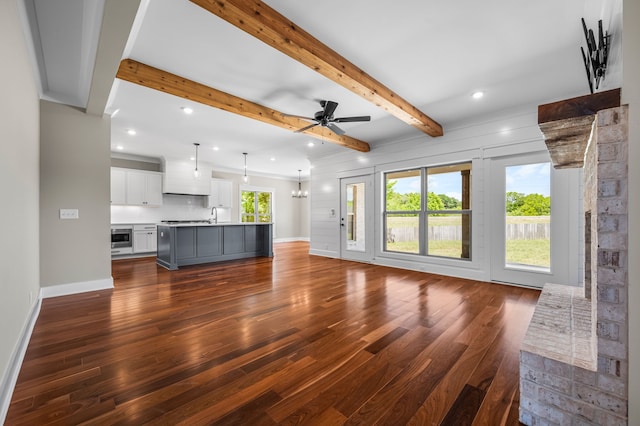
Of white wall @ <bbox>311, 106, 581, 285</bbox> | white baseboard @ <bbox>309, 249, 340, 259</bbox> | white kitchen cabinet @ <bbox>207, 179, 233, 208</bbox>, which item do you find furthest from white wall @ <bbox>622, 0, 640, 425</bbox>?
white kitchen cabinet @ <bbox>207, 179, 233, 208</bbox>

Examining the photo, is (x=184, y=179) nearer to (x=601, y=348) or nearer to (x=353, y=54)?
(x=353, y=54)

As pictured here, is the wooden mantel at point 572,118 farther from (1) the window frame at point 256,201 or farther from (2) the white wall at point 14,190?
(1) the window frame at point 256,201

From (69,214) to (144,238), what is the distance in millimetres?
3648

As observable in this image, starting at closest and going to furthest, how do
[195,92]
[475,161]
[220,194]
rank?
[195,92], [475,161], [220,194]

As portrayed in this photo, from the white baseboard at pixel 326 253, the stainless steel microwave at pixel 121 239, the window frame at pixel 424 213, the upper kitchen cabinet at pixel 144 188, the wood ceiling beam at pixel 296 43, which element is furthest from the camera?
the upper kitchen cabinet at pixel 144 188

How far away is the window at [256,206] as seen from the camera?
9.75 meters

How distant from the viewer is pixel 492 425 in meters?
1.35

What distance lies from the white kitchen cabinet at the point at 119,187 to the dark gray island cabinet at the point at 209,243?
5.69ft

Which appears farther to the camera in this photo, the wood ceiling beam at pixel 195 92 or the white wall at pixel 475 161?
the white wall at pixel 475 161

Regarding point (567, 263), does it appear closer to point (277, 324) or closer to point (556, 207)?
point (556, 207)

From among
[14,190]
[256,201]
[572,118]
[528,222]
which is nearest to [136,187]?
[256,201]

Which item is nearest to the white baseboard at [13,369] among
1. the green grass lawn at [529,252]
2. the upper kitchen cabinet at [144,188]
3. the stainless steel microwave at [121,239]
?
the stainless steel microwave at [121,239]

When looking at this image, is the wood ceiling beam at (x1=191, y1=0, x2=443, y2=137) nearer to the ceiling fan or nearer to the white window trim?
the ceiling fan

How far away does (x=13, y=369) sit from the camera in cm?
172
